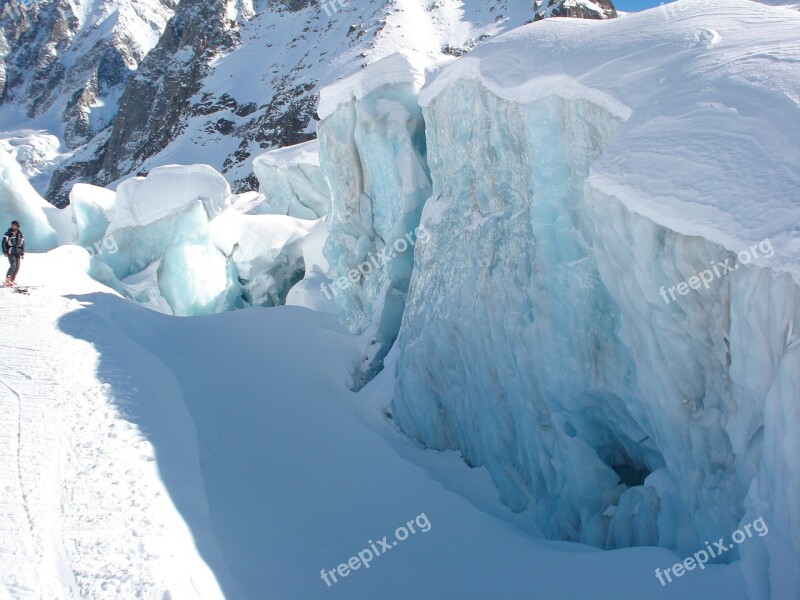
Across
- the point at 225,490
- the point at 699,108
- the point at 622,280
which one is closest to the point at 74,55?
the point at 225,490

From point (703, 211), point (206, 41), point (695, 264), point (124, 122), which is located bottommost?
point (124, 122)

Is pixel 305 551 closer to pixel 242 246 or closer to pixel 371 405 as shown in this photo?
pixel 371 405

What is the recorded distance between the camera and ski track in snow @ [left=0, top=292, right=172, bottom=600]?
451 centimetres

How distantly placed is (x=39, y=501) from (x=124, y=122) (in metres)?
69.5

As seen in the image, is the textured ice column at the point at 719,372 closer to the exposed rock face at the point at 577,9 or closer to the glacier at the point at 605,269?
the glacier at the point at 605,269

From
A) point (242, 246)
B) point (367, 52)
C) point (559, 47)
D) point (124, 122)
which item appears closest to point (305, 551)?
point (559, 47)

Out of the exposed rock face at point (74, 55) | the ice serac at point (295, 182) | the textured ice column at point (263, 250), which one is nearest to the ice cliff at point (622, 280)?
the textured ice column at point (263, 250)

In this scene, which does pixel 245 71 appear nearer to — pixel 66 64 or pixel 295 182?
pixel 66 64

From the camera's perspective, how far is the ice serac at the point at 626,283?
3.74m

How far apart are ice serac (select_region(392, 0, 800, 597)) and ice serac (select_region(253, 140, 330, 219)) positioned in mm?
12546

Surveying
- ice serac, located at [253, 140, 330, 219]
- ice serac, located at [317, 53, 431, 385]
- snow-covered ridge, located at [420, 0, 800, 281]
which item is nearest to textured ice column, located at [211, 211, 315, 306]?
ice serac, located at [253, 140, 330, 219]

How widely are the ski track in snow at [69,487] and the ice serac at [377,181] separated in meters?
4.51

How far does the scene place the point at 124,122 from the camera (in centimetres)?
6831

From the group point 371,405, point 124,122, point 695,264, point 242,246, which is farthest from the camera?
point 124,122
